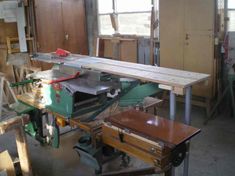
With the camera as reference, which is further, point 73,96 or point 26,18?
point 26,18

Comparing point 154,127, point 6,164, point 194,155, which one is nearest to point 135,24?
point 194,155

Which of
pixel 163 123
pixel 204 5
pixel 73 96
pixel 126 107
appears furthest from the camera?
pixel 204 5

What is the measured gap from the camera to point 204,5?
350 centimetres

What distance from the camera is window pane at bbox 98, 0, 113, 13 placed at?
5.19 metres

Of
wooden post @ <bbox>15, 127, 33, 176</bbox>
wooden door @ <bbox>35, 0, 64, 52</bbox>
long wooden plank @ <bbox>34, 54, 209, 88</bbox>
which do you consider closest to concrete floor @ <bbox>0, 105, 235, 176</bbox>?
wooden post @ <bbox>15, 127, 33, 176</bbox>

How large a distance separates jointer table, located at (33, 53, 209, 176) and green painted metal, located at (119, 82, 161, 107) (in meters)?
0.13

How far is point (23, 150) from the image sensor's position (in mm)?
2299

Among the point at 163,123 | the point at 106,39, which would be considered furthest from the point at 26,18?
the point at 163,123

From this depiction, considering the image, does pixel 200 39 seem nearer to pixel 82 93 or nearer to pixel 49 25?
pixel 82 93

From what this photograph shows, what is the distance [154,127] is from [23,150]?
1.11 m

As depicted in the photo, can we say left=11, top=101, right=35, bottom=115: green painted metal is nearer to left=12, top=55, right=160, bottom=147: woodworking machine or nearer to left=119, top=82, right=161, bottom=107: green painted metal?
left=12, top=55, right=160, bottom=147: woodworking machine

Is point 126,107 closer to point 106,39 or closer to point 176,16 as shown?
point 176,16

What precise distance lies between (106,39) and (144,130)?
133 inches

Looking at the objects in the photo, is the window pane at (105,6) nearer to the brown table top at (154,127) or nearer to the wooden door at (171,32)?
the wooden door at (171,32)
